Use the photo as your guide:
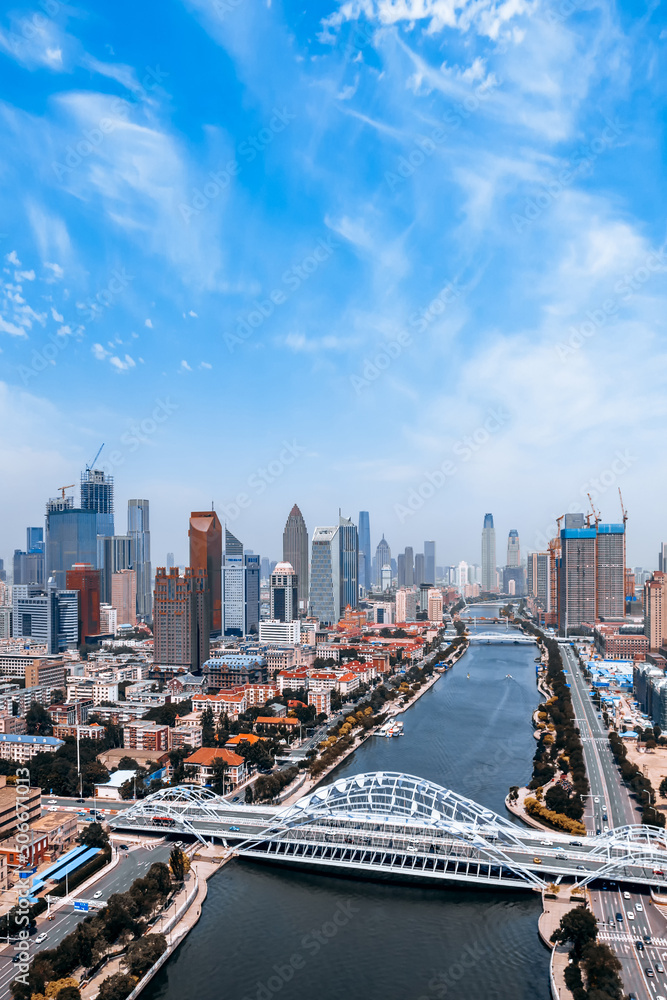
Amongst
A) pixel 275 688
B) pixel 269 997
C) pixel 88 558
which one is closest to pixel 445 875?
pixel 269 997

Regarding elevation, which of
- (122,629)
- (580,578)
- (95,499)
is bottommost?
(122,629)

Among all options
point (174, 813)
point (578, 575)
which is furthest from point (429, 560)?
point (174, 813)

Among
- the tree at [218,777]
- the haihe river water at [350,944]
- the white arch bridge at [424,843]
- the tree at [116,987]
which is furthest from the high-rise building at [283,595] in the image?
the tree at [116,987]

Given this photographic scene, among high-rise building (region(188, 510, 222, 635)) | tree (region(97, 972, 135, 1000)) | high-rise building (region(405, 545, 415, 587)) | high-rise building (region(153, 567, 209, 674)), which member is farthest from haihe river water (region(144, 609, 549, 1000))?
high-rise building (region(405, 545, 415, 587))

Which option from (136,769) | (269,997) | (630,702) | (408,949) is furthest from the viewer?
(630,702)

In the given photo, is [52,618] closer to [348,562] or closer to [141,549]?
[348,562]

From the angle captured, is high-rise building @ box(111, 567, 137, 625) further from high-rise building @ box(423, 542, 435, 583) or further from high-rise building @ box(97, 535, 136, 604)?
high-rise building @ box(423, 542, 435, 583)

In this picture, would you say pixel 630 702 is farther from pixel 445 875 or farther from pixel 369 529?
pixel 369 529
